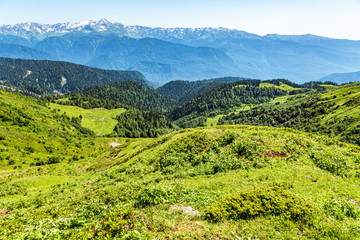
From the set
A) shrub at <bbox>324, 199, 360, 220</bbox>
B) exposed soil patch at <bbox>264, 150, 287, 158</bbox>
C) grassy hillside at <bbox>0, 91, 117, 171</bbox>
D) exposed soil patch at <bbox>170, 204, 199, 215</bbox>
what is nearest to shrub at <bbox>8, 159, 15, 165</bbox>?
grassy hillside at <bbox>0, 91, 117, 171</bbox>

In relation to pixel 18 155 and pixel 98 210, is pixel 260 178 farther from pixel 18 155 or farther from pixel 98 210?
pixel 18 155

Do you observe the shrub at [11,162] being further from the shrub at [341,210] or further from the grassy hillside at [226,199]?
the shrub at [341,210]

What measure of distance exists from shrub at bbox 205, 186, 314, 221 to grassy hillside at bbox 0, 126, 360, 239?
6 cm

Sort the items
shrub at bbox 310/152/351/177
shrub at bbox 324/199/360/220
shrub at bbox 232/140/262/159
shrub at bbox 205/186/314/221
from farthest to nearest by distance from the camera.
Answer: shrub at bbox 232/140/262/159
shrub at bbox 310/152/351/177
shrub at bbox 324/199/360/220
shrub at bbox 205/186/314/221

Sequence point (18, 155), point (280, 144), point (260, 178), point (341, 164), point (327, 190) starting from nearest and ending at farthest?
point (327, 190), point (260, 178), point (341, 164), point (280, 144), point (18, 155)

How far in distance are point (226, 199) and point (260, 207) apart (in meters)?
2.10

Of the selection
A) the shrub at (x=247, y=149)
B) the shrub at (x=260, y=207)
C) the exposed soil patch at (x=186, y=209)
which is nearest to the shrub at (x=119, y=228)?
the exposed soil patch at (x=186, y=209)

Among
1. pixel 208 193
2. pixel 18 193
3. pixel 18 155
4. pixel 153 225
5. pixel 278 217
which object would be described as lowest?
pixel 18 155

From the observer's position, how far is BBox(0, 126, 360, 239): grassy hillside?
9820 mm

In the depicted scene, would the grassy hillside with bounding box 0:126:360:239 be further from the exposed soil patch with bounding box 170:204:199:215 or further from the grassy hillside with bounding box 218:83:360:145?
the grassy hillside with bounding box 218:83:360:145

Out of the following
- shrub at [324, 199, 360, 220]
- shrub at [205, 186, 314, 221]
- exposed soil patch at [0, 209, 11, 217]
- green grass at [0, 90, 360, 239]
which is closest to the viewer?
green grass at [0, 90, 360, 239]

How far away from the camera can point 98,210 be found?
1363 centimetres

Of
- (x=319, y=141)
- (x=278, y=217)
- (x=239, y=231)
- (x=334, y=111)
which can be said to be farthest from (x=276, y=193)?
(x=334, y=111)

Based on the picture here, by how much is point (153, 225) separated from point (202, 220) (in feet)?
9.90
